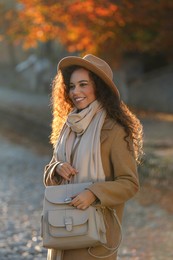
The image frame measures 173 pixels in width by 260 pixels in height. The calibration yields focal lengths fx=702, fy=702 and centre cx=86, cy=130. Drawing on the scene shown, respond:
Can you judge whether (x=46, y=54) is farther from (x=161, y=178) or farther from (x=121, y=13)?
(x=161, y=178)

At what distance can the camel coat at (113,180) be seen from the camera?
3520 mm

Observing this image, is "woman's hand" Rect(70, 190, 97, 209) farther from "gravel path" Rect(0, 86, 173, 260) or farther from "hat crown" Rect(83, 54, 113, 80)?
"gravel path" Rect(0, 86, 173, 260)

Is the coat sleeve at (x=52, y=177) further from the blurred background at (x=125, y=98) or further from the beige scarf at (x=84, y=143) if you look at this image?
the blurred background at (x=125, y=98)

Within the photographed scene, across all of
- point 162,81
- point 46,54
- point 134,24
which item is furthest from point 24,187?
point 46,54

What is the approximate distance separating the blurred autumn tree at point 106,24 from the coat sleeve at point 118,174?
12896 millimetres

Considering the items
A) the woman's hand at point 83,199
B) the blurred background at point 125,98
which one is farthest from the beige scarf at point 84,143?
the blurred background at point 125,98

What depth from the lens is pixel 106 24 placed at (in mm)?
18562

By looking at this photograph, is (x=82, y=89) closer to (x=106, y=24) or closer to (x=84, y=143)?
(x=84, y=143)

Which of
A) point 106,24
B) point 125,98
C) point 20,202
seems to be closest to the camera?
point 20,202

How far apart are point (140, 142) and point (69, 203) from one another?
0.62m

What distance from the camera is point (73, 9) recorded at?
17.7 metres

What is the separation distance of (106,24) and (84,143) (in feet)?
50.1

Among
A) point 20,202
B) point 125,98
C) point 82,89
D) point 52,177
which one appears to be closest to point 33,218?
point 20,202

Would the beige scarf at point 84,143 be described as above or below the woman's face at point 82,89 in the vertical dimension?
below
